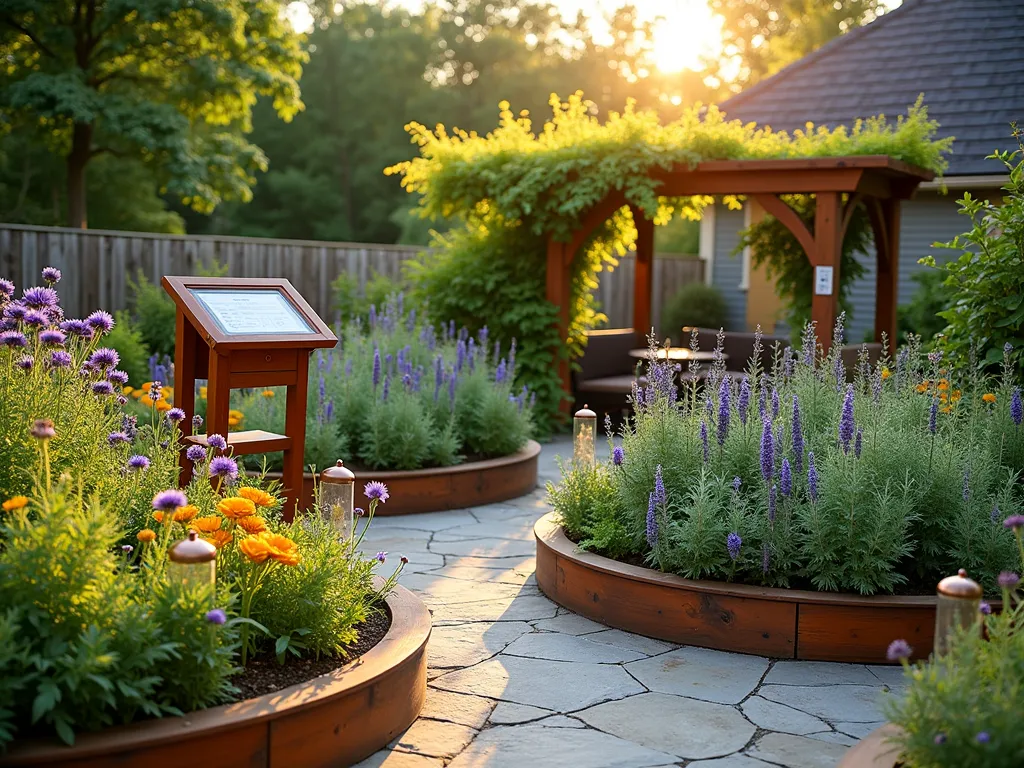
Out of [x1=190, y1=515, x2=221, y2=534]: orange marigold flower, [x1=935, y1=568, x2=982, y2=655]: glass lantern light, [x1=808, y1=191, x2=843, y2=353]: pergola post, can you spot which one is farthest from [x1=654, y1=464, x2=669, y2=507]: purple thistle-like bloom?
[x1=808, y1=191, x2=843, y2=353]: pergola post

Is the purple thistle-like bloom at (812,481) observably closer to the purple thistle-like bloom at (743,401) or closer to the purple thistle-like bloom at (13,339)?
the purple thistle-like bloom at (743,401)

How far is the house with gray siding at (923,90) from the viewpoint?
49.9 ft

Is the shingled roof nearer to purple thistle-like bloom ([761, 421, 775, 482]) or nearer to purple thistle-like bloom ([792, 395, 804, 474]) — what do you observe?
purple thistle-like bloom ([792, 395, 804, 474])

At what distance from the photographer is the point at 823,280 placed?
9.72m

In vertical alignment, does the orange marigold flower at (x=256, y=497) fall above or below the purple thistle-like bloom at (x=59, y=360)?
below

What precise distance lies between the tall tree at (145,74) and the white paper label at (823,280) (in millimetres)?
14434

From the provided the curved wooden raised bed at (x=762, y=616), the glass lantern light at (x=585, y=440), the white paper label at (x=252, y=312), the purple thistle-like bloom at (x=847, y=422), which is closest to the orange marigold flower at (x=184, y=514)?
the white paper label at (x=252, y=312)

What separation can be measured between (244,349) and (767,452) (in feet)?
7.23

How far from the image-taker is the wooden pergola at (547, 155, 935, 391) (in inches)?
381

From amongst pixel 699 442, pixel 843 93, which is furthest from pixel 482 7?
pixel 699 442

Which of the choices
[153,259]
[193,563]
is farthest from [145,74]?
[193,563]

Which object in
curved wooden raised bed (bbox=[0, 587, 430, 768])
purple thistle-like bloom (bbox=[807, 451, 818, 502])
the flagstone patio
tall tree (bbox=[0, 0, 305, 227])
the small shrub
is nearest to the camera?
curved wooden raised bed (bbox=[0, 587, 430, 768])

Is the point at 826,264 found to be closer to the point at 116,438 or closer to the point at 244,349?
the point at 244,349

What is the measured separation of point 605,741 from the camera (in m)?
3.54
